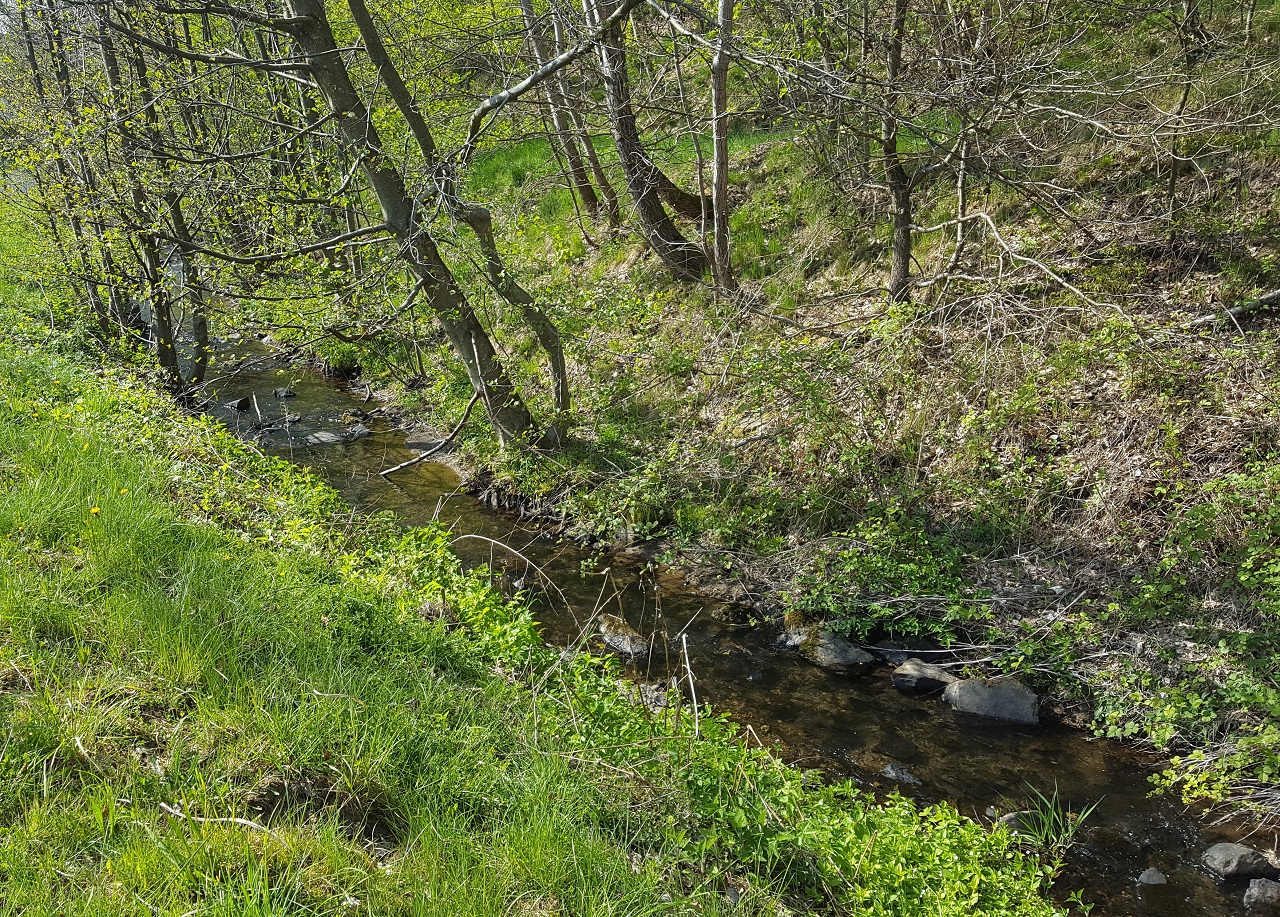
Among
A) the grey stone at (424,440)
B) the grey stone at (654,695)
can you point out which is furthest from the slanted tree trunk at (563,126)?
the grey stone at (654,695)

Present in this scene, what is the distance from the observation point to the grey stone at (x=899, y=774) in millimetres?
5039

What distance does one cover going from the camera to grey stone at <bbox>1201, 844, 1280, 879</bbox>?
13.7 ft

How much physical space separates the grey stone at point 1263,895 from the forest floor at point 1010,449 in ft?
1.58

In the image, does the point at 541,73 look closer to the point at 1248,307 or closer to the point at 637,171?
the point at 637,171

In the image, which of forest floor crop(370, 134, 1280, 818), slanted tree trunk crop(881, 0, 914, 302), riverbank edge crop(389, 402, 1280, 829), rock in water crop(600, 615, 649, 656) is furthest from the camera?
slanted tree trunk crop(881, 0, 914, 302)

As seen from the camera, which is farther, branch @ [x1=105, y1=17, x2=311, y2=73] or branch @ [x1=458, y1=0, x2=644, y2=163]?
branch @ [x1=458, y1=0, x2=644, y2=163]

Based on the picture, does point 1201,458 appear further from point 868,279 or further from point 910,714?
point 868,279

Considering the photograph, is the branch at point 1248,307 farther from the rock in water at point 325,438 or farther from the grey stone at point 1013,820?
the rock in water at point 325,438

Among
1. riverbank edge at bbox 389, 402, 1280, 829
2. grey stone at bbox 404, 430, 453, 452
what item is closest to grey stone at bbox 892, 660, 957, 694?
riverbank edge at bbox 389, 402, 1280, 829

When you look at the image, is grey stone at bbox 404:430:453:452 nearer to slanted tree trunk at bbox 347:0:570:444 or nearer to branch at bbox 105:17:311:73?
slanted tree trunk at bbox 347:0:570:444

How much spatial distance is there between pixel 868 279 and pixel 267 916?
8530mm

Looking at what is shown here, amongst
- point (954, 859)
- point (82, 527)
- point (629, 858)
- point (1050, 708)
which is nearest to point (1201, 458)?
point (1050, 708)

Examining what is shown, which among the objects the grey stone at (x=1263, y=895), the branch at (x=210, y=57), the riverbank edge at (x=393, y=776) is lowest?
the grey stone at (x=1263, y=895)

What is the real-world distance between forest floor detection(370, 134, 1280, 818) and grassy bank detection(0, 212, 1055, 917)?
197 centimetres
